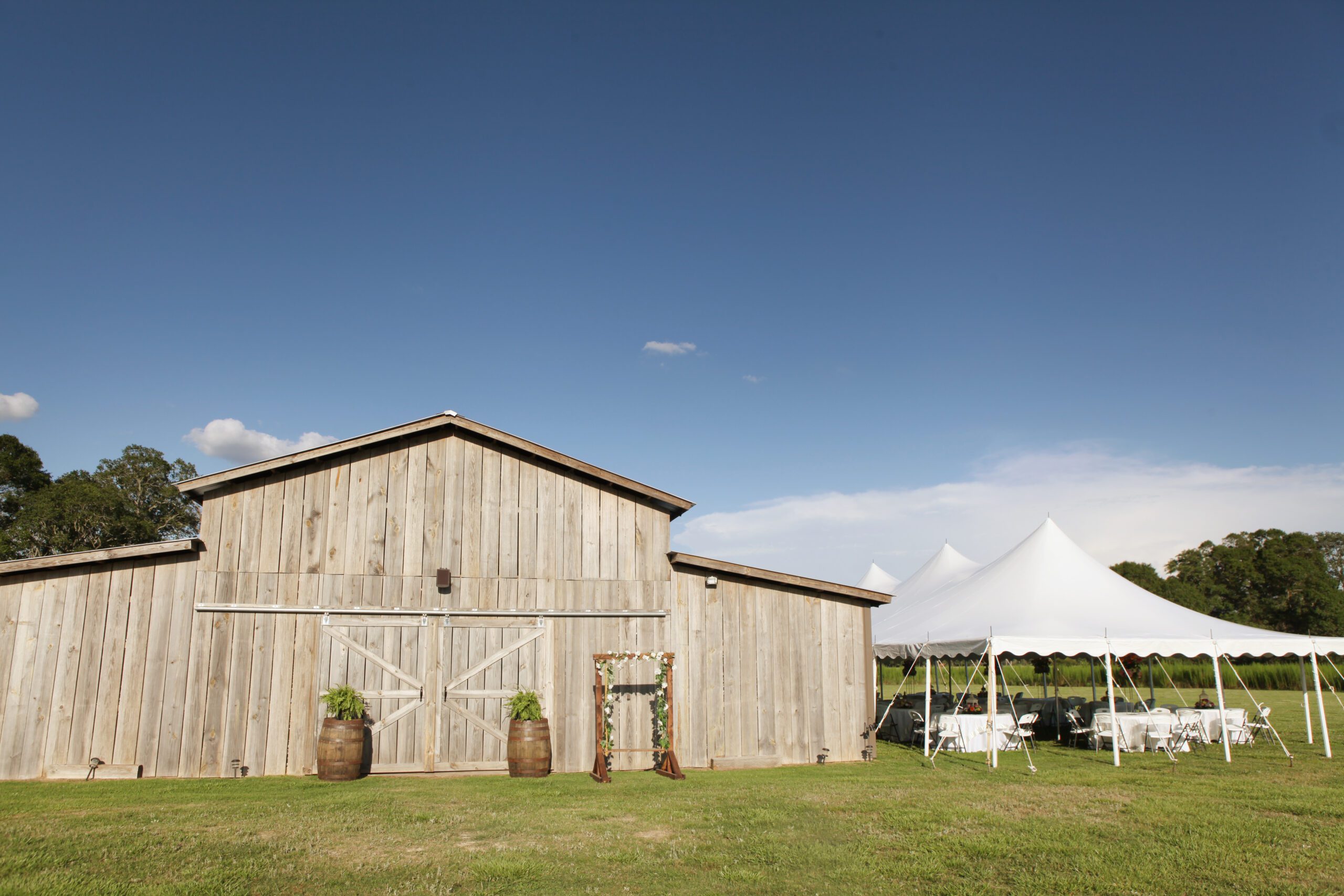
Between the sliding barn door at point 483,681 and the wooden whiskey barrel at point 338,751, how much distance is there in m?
1.24

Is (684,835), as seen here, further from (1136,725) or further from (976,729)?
(1136,725)

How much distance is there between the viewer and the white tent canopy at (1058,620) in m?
14.3

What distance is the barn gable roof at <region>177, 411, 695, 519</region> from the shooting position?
11.7 m

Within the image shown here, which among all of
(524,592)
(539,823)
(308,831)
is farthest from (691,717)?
(308,831)

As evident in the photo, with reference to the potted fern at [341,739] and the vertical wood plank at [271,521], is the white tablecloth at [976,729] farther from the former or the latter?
the vertical wood plank at [271,521]

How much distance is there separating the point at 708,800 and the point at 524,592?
4271mm

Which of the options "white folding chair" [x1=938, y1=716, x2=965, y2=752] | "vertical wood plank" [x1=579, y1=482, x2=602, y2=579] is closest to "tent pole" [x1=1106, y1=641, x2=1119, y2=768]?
"white folding chair" [x1=938, y1=716, x2=965, y2=752]

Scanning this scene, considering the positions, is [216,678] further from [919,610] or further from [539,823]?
[919,610]

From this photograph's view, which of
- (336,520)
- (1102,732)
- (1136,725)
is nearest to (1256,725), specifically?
(1136,725)

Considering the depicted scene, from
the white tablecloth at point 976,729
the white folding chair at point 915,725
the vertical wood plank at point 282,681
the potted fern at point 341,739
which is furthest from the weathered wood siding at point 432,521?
the white folding chair at point 915,725

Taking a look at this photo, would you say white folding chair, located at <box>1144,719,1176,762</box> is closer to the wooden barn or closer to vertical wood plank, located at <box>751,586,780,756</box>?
the wooden barn

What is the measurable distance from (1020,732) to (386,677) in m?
9.88

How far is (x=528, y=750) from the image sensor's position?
11688 millimetres

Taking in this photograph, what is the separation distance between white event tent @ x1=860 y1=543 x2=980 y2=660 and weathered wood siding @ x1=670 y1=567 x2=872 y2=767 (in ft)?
10.1
